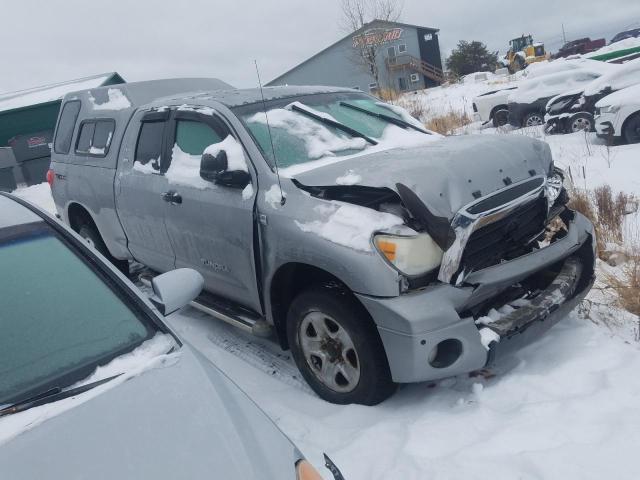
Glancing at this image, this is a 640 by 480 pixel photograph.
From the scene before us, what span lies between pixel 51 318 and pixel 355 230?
1483 millimetres

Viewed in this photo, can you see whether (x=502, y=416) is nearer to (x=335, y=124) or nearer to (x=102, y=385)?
(x=102, y=385)

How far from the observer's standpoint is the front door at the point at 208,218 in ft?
11.7

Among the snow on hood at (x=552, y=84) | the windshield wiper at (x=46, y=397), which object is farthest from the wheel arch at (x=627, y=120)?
the windshield wiper at (x=46, y=397)

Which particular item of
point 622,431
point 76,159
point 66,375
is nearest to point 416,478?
point 622,431

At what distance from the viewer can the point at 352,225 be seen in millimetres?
2898

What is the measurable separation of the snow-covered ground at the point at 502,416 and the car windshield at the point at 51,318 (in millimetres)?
1146

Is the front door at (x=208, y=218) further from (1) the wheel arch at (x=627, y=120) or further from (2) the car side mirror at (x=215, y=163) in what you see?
(1) the wheel arch at (x=627, y=120)

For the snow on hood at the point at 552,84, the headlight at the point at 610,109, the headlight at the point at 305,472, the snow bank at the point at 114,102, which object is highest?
the snow bank at the point at 114,102

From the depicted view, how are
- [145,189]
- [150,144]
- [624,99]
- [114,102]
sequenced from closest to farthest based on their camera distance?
[145,189] → [150,144] → [114,102] → [624,99]

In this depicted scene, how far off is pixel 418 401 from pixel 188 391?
1720 millimetres

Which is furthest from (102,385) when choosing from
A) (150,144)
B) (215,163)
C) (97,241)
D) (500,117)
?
(500,117)

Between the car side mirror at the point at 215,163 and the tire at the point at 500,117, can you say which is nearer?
the car side mirror at the point at 215,163

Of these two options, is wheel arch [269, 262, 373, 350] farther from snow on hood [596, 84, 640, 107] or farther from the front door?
snow on hood [596, 84, 640, 107]

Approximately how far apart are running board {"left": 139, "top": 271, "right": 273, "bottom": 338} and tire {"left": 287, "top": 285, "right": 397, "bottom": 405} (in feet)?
1.00
